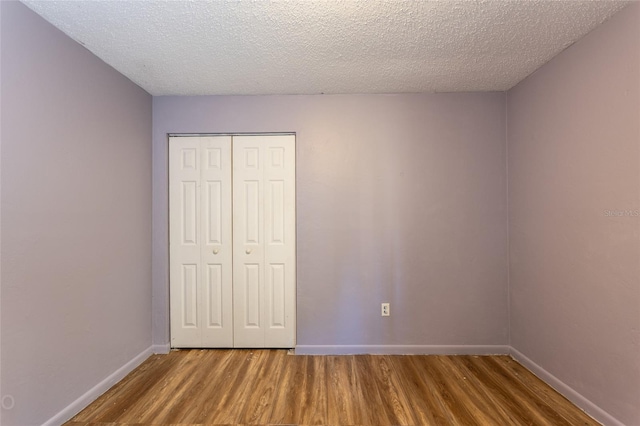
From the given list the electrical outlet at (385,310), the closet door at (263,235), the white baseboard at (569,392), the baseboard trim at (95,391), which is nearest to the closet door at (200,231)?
the closet door at (263,235)

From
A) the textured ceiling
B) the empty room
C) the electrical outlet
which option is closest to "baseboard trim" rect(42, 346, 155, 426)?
the empty room

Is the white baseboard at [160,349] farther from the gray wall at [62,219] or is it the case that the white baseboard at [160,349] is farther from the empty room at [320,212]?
the gray wall at [62,219]

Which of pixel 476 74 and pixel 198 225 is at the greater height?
pixel 476 74

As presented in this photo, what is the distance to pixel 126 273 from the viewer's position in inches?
91.9

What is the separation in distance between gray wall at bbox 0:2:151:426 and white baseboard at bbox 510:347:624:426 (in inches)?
134

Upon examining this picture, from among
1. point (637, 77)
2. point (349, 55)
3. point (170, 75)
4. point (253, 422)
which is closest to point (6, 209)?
Result: point (170, 75)

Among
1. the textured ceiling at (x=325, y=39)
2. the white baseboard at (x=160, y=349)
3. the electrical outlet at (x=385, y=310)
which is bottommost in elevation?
the white baseboard at (x=160, y=349)

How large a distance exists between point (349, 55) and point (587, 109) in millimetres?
1635

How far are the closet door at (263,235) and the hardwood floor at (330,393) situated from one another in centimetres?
37

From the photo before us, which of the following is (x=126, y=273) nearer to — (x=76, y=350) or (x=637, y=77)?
(x=76, y=350)

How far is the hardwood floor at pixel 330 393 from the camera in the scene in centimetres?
177

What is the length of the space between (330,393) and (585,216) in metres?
2.15

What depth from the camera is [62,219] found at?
176cm

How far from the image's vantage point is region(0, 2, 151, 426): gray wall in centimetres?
149
